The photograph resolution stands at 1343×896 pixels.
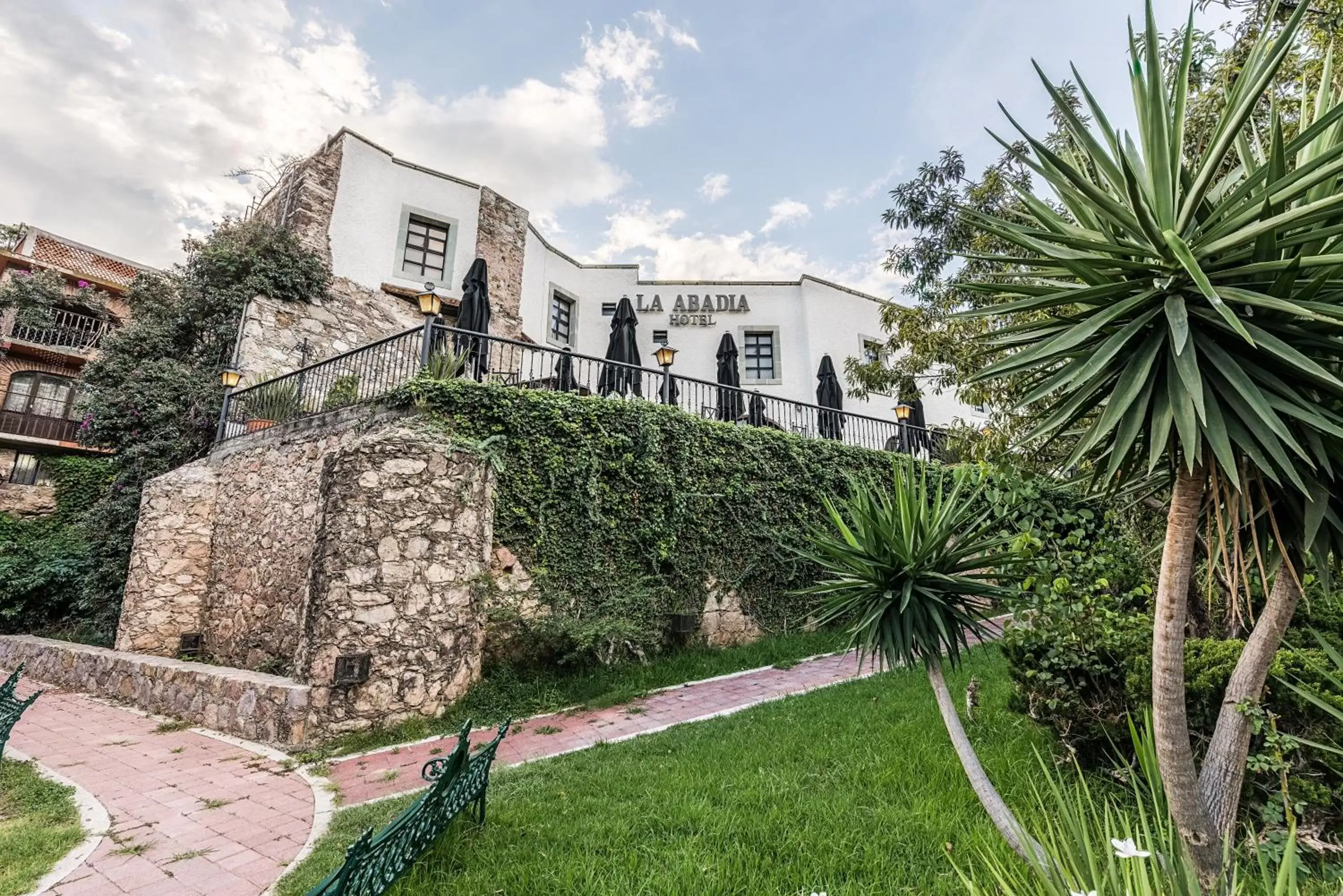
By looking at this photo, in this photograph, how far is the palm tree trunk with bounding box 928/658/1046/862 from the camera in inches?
74.4

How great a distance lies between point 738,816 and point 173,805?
390cm

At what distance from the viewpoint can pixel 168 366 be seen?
10555 mm

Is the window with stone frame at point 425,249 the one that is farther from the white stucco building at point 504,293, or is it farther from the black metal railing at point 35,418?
the black metal railing at point 35,418

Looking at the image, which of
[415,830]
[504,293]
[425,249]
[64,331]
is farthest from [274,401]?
[64,331]

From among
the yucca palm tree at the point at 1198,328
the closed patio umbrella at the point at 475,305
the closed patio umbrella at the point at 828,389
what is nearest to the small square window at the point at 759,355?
the closed patio umbrella at the point at 828,389

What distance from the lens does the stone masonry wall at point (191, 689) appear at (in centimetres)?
525

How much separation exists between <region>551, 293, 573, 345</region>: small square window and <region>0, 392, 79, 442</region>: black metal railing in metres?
14.6

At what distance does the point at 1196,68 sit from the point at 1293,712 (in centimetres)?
516

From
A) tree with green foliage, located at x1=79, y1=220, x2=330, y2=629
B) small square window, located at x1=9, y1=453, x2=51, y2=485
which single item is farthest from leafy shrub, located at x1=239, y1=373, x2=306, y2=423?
small square window, located at x1=9, y1=453, x2=51, y2=485

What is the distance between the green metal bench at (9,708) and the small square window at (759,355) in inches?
627

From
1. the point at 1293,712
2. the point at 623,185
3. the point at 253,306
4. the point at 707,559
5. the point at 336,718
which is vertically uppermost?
the point at 623,185

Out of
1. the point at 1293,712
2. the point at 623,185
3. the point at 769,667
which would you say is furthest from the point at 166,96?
the point at 1293,712

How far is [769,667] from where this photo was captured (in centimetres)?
755

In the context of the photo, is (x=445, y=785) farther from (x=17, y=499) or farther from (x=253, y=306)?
(x=17, y=499)
